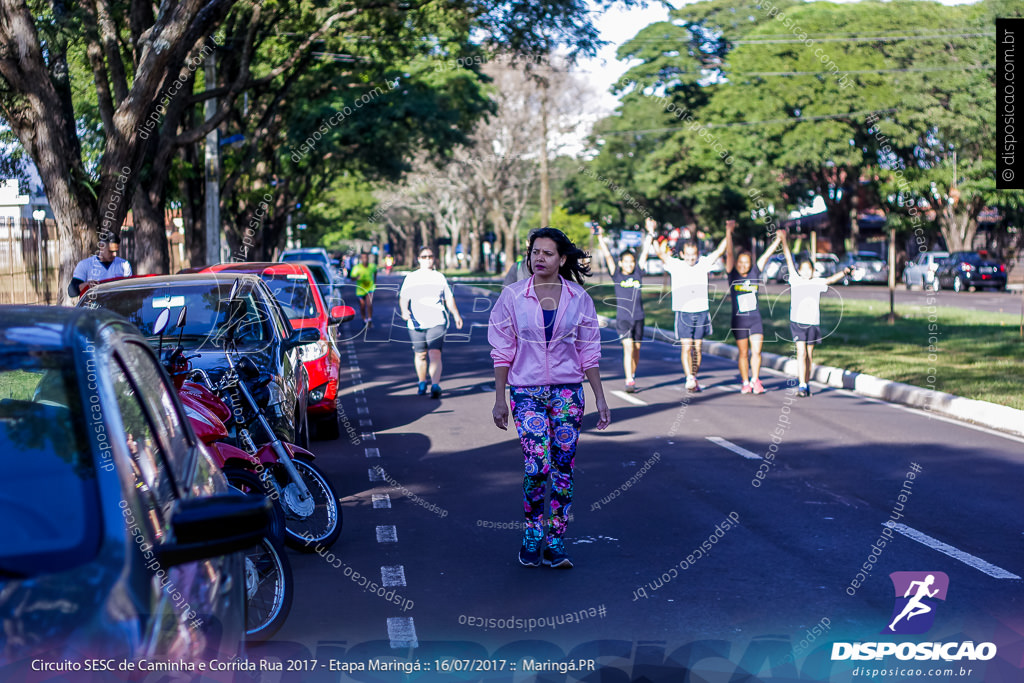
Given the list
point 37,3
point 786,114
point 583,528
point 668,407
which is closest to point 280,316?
point 583,528

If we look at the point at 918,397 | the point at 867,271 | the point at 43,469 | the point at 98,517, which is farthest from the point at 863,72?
the point at 98,517

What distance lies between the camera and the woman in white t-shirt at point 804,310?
14.1 metres

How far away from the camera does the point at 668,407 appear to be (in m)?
13.3

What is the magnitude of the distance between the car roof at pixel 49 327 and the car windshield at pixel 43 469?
28mm

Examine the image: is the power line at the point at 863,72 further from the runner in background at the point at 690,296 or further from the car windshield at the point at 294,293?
the car windshield at the point at 294,293

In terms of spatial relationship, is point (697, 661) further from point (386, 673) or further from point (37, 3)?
point (37, 3)

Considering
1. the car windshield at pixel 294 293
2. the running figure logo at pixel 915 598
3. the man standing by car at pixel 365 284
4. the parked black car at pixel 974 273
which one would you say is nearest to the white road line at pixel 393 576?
the running figure logo at pixel 915 598

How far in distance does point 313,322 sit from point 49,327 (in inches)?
373

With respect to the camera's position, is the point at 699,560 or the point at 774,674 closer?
the point at 774,674

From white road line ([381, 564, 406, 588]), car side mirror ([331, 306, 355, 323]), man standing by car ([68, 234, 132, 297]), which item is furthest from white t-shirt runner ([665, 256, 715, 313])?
white road line ([381, 564, 406, 588])

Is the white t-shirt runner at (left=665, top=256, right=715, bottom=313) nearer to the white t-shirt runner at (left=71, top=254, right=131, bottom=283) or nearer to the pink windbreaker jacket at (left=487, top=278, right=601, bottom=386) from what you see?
the white t-shirt runner at (left=71, top=254, right=131, bottom=283)

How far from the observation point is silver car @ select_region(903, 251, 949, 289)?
46.4 meters

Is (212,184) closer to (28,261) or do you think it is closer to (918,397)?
(28,261)

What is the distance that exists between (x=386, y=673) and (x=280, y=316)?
5328mm
